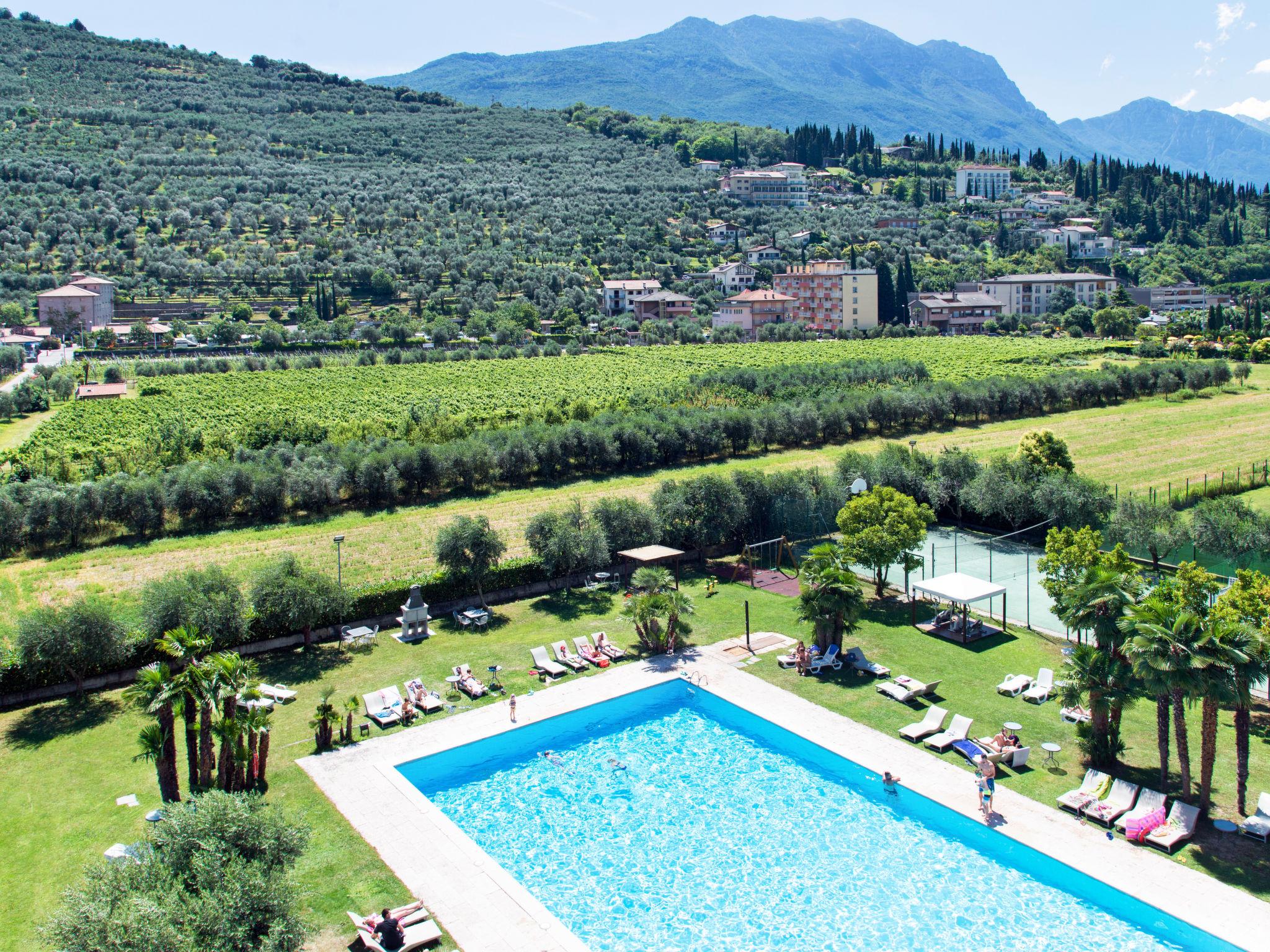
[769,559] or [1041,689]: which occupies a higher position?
[769,559]

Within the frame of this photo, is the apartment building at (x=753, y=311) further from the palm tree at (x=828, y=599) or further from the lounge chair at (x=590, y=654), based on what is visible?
the lounge chair at (x=590, y=654)

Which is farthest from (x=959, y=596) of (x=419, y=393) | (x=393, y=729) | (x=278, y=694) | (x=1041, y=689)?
Answer: (x=419, y=393)

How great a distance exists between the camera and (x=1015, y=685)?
20.4 metres

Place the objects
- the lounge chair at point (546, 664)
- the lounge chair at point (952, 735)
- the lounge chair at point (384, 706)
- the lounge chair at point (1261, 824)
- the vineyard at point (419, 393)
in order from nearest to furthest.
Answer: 1. the lounge chair at point (1261, 824)
2. the lounge chair at point (952, 735)
3. the lounge chair at point (384, 706)
4. the lounge chair at point (546, 664)
5. the vineyard at point (419, 393)

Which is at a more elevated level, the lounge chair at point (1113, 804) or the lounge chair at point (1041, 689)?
the lounge chair at point (1041, 689)

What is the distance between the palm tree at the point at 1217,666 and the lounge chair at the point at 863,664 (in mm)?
7379

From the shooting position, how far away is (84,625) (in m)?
20.9

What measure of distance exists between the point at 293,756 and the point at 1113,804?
1547 cm

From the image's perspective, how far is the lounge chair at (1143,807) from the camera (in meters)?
15.2

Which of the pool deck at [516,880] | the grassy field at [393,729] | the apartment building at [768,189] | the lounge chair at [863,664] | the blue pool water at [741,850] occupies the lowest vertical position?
the blue pool water at [741,850]

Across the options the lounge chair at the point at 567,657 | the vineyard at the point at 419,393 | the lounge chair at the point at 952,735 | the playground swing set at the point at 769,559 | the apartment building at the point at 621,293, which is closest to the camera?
the lounge chair at the point at 952,735

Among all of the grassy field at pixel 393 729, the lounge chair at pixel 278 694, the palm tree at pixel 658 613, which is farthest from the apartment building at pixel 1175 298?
the lounge chair at pixel 278 694

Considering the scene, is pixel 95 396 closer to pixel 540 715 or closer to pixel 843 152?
pixel 540 715

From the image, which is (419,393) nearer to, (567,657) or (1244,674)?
(567,657)
